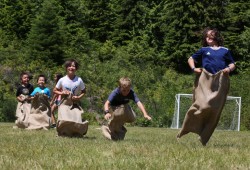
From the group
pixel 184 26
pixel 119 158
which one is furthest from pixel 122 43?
pixel 119 158

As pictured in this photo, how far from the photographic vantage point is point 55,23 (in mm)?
47812

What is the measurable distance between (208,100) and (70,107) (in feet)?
11.8

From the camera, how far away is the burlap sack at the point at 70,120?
11352 mm

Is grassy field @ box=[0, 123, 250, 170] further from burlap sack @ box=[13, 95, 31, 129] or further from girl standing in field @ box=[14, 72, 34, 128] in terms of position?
girl standing in field @ box=[14, 72, 34, 128]

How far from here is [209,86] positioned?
9.03 metres

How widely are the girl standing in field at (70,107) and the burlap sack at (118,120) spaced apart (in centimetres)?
61

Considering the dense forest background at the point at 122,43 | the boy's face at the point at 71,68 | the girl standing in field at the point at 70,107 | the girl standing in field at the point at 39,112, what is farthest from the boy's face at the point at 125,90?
the dense forest background at the point at 122,43

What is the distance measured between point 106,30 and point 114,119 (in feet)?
144

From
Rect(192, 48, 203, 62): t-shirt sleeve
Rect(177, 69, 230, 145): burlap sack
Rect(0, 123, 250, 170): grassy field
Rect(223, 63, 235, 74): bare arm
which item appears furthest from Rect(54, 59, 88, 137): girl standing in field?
Rect(0, 123, 250, 170): grassy field

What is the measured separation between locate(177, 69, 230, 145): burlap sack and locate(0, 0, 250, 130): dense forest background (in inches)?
700

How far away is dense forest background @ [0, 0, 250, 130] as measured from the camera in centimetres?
→ 3083

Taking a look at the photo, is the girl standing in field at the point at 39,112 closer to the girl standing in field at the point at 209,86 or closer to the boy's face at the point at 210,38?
the girl standing in field at the point at 209,86

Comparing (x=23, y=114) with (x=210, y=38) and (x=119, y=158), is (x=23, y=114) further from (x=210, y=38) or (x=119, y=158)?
(x=119, y=158)

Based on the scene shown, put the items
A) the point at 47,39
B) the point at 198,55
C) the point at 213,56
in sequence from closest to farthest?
the point at 213,56 < the point at 198,55 < the point at 47,39
